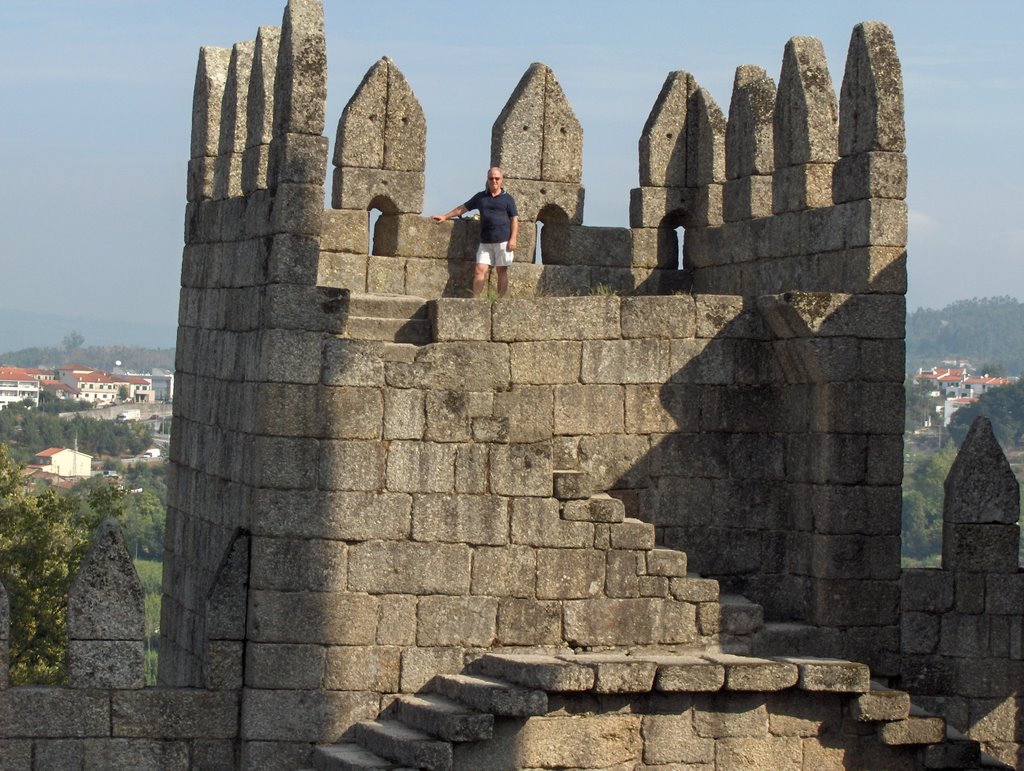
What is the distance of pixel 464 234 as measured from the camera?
63.0 feet

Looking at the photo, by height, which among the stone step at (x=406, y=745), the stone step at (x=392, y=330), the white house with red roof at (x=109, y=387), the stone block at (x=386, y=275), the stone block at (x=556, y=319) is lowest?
the stone step at (x=406, y=745)

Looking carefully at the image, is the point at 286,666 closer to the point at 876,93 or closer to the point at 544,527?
the point at 544,527

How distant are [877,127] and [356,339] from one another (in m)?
4.33

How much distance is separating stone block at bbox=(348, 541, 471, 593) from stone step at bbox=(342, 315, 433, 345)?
1825 mm

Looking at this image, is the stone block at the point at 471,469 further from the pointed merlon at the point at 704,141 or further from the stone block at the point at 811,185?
the pointed merlon at the point at 704,141

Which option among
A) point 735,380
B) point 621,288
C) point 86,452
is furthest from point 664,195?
point 86,452

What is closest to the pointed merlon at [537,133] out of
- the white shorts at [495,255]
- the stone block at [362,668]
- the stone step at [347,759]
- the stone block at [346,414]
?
the white shorts at [495,255]

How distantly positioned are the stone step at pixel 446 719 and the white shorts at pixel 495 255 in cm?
431

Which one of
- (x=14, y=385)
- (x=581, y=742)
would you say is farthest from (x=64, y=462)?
(x=581, y=742)

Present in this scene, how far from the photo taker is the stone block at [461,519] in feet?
53.3

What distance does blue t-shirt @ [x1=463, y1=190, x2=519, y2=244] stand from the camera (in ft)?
61.8

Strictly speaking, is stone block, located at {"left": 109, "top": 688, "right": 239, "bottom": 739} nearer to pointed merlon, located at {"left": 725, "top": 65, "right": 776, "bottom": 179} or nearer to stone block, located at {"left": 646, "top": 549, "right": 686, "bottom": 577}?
stone block, located at {"left": 646, "top": 549, "right": 686, "bottom": 577}

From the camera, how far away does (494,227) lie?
61.8 feet

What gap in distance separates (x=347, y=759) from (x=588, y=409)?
3632mm
